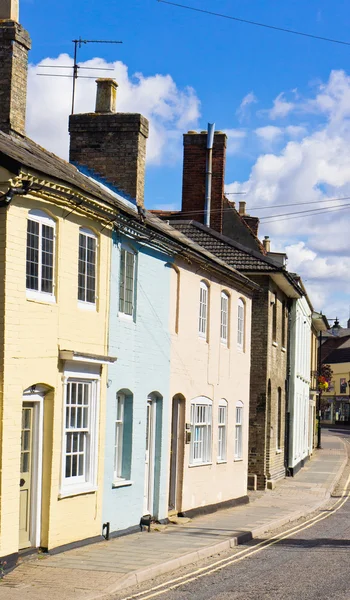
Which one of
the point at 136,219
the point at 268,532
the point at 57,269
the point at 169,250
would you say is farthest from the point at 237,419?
the point at 57,269

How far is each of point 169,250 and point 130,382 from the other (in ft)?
10.7

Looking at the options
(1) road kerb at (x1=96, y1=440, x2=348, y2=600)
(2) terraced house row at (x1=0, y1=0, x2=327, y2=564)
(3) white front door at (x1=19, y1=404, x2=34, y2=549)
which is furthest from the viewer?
(3) white front door at (x1=19, y1=404, x2=34, y2=549)

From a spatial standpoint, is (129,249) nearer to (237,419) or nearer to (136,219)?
(136,219)

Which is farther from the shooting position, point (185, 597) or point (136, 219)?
point (136, 219)

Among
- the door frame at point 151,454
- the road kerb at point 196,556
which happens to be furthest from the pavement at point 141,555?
the door frame at point 151,454

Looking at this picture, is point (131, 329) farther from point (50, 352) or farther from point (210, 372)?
point (210, 372)

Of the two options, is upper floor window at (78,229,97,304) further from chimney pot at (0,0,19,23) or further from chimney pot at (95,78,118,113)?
chimney pot at (95,78,118,113)

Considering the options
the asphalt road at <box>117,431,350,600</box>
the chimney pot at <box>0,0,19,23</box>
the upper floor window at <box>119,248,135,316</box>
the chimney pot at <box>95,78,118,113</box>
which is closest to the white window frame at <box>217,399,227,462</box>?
the asphalt road at <box>117,431,350,600</box>

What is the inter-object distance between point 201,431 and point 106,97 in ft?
27.1

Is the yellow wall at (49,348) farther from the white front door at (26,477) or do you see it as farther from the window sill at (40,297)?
the white front door at (26,477)

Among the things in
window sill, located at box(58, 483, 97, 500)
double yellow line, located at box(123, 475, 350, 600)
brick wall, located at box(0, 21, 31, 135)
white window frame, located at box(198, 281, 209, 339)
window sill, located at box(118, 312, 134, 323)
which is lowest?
double yellow line, located at box(123, 475, 350, 600)

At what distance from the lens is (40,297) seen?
45.7 feet

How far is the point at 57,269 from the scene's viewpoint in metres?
14.4

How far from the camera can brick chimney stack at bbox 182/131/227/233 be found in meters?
32.6
